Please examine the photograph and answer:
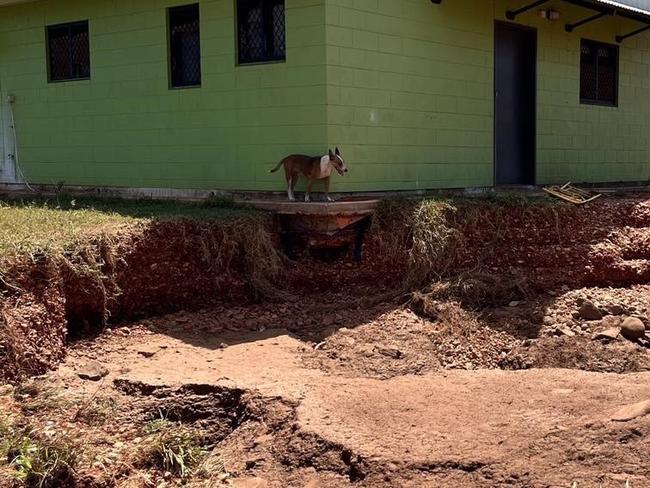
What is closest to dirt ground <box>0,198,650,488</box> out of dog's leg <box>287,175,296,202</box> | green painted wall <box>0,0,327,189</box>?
dog's leg <box>287,175,296,202</box>

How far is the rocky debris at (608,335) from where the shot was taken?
7.59 meters

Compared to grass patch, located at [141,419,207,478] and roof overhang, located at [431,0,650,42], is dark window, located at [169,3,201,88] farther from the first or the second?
grass patch, located at [141,419,207,478]

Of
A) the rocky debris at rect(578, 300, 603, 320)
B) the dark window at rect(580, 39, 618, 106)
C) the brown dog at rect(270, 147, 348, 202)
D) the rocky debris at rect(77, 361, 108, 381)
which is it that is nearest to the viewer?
the rocky debris at rect(77, 361, 108, 381)

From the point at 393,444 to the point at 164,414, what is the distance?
1995 millimetres

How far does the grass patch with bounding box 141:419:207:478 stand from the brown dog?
377cm

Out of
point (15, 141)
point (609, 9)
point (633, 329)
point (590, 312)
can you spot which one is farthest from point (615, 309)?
point (15, 141)

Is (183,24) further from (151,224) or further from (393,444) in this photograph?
(393,444)

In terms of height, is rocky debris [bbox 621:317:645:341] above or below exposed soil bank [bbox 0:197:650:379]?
below

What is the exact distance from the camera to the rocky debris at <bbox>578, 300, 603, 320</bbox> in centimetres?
823

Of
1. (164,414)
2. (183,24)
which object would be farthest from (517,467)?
(183,24)

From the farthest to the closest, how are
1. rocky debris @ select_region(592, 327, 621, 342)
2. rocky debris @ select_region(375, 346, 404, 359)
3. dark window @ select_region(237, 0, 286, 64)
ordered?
1. dark window @ select_region(237, 0, 286, 64)
2. rocky debris @ select_region(592, 327, 621, 342)
3. rocky debris @ select_region(375, 346, 404, 359)

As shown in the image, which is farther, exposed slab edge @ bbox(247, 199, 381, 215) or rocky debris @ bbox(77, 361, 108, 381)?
exposed slab edge @ bbox(247, 199, 381, 215)

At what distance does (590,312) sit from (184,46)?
6.29 meters

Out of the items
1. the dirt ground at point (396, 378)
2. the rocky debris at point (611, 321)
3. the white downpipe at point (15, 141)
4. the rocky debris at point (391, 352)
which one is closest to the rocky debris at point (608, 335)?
the dirt ground at point (396, 378)
